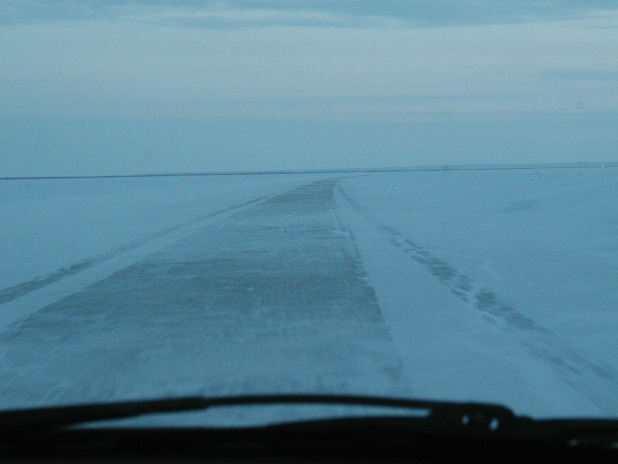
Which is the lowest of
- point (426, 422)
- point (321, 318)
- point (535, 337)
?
point (535, 337)

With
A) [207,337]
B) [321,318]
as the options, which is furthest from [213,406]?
[321,318]

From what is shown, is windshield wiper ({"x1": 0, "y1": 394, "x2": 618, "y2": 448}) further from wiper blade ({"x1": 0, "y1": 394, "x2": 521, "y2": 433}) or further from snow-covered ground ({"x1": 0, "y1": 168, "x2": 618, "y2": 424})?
snow-covered ground ({"x1": 0, "y1": 168, "x2": 618, "y2": 424})

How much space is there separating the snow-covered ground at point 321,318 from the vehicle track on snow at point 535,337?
0.07 ft

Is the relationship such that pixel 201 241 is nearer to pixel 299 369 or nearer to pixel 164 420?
pixel 299 369

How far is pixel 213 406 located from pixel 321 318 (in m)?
4.25

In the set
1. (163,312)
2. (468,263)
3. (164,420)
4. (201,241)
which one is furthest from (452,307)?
(201,241)

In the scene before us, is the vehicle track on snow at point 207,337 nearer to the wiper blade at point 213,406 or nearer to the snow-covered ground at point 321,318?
the snow-covered ground at point 321,318

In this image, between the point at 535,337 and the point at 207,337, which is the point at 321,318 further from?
the point at 535,337

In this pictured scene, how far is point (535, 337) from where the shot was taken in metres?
6.57

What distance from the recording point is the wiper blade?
2867 mm

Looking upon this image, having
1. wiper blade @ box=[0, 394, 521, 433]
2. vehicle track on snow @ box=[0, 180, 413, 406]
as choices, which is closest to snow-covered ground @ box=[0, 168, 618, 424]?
vehicle track on snow @ box=[0, 180, 413, 406]

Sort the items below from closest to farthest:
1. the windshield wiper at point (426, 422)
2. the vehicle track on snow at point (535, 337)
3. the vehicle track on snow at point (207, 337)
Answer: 1. the windshield wiper at point (426, 422)
2. the vehicle track on snow at point (535, 337)
3. the vehicle track on snow at point (207, 337)

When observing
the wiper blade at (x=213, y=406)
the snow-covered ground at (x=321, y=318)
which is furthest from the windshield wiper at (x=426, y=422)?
the snow-covered ground at (x=321, y=318)

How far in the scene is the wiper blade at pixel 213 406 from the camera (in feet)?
9.41
